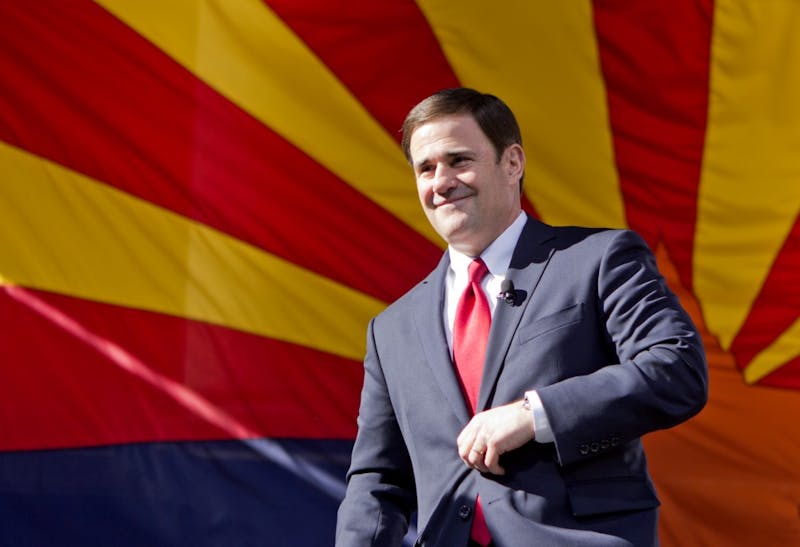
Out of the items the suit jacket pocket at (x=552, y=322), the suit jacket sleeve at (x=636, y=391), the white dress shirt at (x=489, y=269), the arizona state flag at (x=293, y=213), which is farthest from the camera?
the arizona state flag at (x=293, y=213)

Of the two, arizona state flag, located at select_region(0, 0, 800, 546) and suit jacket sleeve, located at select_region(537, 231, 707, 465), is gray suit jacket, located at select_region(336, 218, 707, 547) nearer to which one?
suit jacket sleeve, located at select_region(537, 231, 707, 465)

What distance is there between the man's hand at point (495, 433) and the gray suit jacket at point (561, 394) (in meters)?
0.03

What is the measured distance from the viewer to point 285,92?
239 cm

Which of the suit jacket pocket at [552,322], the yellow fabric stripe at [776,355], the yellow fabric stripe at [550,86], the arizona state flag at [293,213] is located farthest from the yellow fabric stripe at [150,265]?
the suit jacket pocket at [552,322]

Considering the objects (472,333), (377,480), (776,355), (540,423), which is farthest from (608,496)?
(776,355)

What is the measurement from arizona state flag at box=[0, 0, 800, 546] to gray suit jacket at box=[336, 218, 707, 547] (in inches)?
31.7

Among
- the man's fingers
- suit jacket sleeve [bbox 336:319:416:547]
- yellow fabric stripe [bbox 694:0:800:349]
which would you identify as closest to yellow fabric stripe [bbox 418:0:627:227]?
yellow fabric stripe [bbox 694:0:800:349]

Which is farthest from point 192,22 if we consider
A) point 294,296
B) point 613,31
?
point 613,31

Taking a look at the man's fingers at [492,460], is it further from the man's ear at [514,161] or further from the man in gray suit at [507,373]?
the man's ear at [514,161]

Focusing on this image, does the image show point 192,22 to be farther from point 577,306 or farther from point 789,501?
point 789,501

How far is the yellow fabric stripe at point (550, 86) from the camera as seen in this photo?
238 cm

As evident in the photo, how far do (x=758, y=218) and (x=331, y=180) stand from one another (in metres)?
0.91

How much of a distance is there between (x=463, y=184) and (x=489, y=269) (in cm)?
12

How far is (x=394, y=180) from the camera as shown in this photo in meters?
2.40
